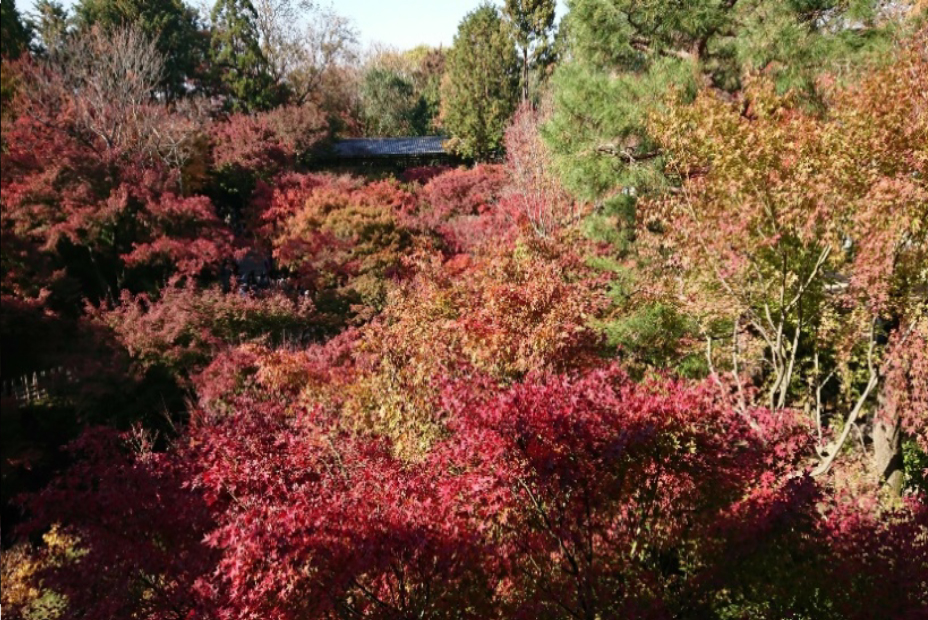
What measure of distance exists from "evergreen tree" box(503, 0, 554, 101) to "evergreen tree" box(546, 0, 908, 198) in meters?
15.8

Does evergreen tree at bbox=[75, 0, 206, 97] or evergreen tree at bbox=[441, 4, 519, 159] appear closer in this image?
evergreen tree at bbox=[75, 0, 206, 97]

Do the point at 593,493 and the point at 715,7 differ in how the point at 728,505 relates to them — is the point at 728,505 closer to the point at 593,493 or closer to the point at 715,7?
the point at 593,493

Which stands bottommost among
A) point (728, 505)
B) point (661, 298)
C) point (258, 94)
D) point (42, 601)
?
point (42, 601)

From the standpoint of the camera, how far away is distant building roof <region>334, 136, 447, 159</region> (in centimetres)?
2475

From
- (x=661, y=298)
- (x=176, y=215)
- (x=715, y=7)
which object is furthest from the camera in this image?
(x=176, y=215)

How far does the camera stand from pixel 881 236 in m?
5.63

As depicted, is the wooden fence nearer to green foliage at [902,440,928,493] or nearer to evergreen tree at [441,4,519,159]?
green foliage at [902,440,928,493]

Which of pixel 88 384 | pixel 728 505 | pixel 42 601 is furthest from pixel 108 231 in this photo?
pixel 728 505

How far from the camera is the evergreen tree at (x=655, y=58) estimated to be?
26.0ft

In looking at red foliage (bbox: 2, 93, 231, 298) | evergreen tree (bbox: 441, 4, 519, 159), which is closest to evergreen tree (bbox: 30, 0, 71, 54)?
red foliage (bbox: 2, 93, 231, 298)

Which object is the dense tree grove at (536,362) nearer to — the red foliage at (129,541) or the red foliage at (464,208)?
the red foliage at (129,541)

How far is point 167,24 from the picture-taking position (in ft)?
74.6

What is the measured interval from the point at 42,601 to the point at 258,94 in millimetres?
20524

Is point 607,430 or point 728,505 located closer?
point 607,430
